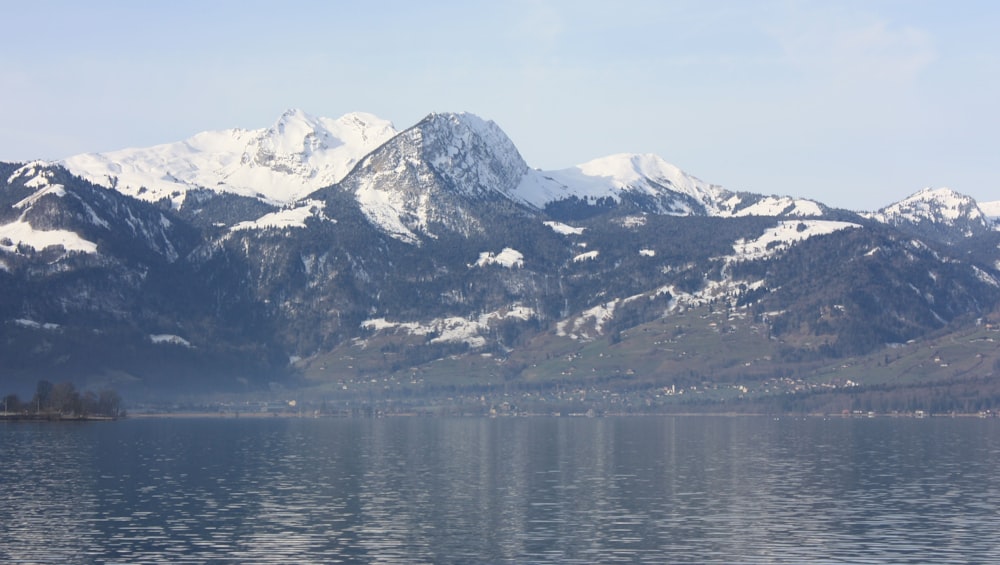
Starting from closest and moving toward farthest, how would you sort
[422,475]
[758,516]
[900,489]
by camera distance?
[758,516], [900,489], [422,475]

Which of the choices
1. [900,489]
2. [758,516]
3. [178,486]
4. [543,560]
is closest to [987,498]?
[900,489]

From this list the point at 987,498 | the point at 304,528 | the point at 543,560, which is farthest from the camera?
the point at 987,498

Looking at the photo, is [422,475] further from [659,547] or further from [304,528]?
[659,547]

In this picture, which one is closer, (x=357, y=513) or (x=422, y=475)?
(x=357, y=513)

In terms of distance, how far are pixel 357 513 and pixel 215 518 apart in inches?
620

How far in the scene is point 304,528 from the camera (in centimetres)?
13525

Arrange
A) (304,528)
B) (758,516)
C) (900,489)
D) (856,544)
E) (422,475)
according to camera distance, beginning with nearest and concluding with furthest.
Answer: (856,544) < (304,528) < (758,516) < (900,489) < (422,475)

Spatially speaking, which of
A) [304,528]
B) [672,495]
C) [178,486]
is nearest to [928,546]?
[672,495]

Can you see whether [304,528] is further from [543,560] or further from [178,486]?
[178,486]

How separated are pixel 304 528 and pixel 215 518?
13740mm

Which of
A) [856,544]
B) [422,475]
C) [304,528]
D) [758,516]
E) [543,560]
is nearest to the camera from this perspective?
[543,560]

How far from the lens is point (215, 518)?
144 meters

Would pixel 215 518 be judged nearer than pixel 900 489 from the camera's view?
Yes

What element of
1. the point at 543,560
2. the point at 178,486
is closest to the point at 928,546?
the point at 543,560
